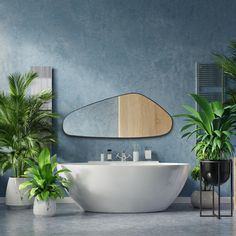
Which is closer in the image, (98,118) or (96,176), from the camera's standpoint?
(96,176)

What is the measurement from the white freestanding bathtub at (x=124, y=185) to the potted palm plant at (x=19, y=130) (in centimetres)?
81

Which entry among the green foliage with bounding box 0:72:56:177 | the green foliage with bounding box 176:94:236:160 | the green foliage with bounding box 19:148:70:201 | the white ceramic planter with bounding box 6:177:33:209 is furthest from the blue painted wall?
the green foliage with bounding box 176:94:236:160

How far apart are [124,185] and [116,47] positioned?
7.21ft

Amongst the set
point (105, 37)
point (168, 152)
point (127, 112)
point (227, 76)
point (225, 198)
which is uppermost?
point (105, 37)

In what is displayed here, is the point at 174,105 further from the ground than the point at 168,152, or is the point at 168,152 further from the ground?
the point at 174,105

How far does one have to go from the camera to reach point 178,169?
686 cm

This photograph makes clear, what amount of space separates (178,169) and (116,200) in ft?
2.59

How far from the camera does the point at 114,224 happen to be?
5.98 meters

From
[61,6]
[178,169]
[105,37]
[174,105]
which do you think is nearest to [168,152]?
[174,105]

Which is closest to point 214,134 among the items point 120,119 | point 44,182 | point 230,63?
point 230,63

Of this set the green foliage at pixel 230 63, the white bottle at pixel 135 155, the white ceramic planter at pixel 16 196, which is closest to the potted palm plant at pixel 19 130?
the white ceramic planter at pixel 16 196

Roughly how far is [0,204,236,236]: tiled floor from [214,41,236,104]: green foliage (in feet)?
5.25

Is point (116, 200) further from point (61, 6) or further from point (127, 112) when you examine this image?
point (61, 6)

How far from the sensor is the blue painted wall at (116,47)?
8.02 metres
